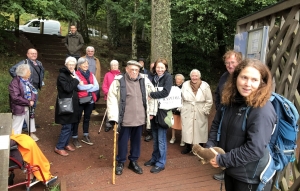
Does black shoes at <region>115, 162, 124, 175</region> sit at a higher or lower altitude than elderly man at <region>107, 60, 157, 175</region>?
lower

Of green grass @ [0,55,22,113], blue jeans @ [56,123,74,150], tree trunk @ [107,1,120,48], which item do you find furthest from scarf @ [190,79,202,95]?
tree trunk @ [107,1,120,48]

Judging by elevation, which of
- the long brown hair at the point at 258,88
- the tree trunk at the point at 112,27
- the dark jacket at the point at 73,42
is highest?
the tree trunk at the point at 112,27

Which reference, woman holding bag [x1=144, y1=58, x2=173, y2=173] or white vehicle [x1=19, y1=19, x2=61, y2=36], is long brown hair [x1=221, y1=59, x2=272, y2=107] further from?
white vehicle [x1=19, y1=19, x2=61, y2=36]

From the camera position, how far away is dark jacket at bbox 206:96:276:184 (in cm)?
203

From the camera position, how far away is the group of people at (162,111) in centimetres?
208

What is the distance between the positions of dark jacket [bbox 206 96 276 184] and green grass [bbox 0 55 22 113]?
6.87 m

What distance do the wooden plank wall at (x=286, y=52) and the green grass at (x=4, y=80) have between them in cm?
691

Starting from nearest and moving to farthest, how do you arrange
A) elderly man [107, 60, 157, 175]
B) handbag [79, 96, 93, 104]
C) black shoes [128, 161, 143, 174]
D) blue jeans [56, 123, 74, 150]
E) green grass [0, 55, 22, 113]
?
elderly man [107, 60, 157, 175], black shoes [128, 161, 143, 174], blue jeans [56, 123, 74, 150], handbag [79, 96, 93, 104], green grass [0, 55, 22, 113]

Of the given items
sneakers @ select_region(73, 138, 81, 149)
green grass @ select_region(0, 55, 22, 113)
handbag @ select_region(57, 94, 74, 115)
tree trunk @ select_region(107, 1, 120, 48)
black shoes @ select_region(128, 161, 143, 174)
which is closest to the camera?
black shoes @ select_region(128, 161, 143, 174)

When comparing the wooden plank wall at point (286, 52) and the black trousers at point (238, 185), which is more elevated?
the wooden plank wall at point (286, 52)

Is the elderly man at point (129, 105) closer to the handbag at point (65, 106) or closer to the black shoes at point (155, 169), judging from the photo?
the black shoes at point (155, 169)

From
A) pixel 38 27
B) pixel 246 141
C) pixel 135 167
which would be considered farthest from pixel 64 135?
pixel 38 27

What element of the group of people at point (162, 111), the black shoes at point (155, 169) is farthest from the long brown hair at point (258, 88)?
the black shoes at point (155, 169)

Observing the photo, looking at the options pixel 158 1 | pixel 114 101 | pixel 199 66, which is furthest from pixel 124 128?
pixel 199 66
